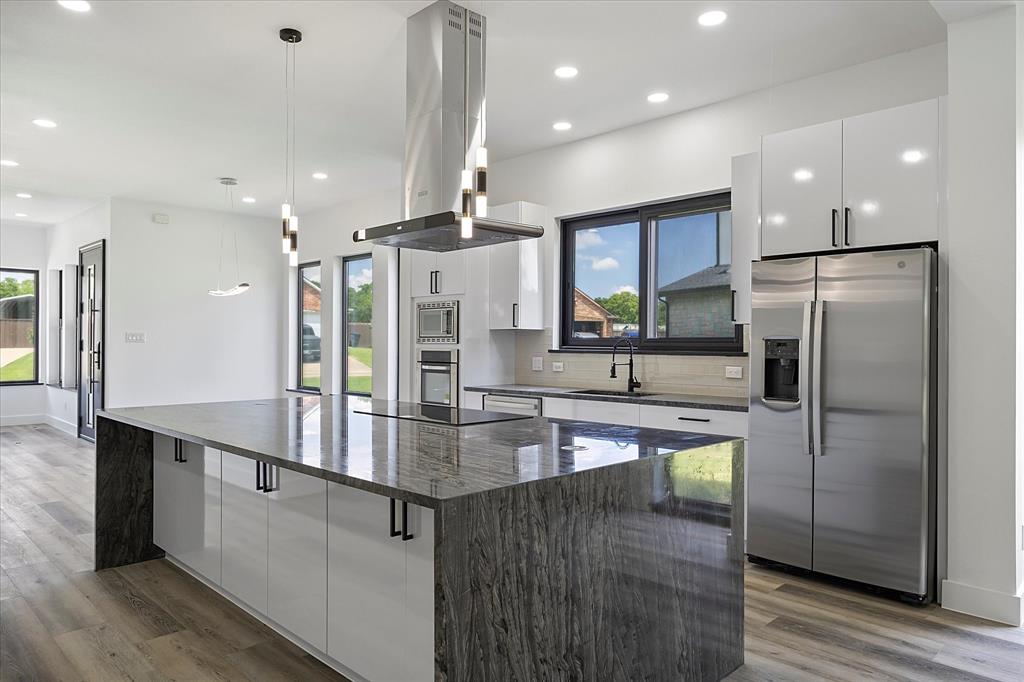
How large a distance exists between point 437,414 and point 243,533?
97 centimetres

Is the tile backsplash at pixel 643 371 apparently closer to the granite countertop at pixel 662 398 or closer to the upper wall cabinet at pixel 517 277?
the granite countertop at pixel 662 398

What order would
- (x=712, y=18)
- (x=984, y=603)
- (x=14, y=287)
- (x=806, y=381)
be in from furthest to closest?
(x=14, y=287) < (x=806, y=381) < (x=712, y=18) < (x=984, y=603)

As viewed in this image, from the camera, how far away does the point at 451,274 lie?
571cm

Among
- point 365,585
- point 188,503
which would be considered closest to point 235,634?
point 188,503

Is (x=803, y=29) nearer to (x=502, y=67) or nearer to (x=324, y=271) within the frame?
(x=502, y=67)

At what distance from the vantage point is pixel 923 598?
10.1 feet

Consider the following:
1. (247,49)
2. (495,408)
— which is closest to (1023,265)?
(495,408)

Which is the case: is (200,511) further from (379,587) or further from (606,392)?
(606,392)

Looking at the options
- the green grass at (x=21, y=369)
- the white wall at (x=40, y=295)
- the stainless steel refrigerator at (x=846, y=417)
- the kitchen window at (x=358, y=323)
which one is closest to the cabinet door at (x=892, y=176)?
the stainless steel refrigerator at (x=846, y=417)

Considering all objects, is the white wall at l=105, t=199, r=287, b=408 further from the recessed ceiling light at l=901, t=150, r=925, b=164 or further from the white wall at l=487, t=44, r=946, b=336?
the recessed ceiling light at l=901, t=150, r=925, b=164

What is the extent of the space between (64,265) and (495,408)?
22.8ft

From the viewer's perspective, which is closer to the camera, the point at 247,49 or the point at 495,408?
the point at 247,49

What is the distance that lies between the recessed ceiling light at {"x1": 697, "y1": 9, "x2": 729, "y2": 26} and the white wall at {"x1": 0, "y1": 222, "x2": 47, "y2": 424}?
951 centimetres

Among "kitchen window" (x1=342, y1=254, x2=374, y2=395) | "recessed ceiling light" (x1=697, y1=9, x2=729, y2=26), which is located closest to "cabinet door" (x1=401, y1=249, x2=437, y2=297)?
"kitchen window" (x1=342, y1=254, x2=374, y2=395)
